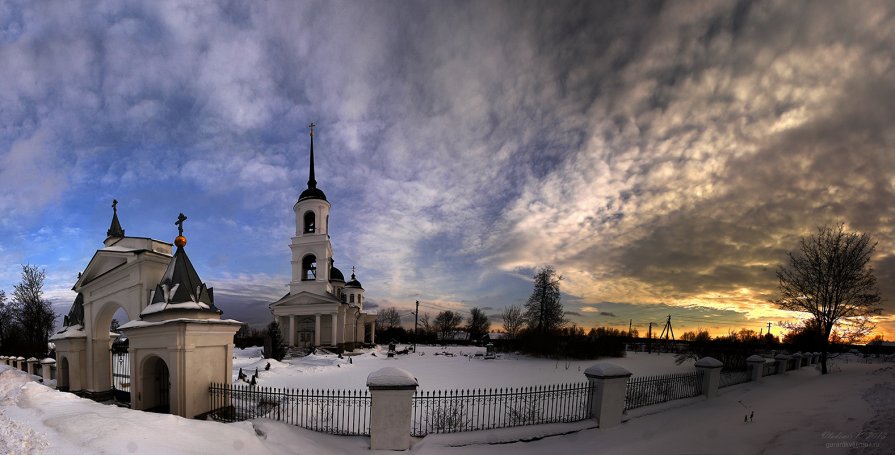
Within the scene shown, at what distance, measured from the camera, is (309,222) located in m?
40.3

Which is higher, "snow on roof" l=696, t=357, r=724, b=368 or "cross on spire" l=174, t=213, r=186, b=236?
"cross on spire" l=174, t=213, r=186, b=236

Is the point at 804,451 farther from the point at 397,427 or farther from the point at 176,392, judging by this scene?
the point at 176,392

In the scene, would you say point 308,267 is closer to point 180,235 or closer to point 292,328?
point 292,328

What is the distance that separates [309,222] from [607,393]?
120 ft

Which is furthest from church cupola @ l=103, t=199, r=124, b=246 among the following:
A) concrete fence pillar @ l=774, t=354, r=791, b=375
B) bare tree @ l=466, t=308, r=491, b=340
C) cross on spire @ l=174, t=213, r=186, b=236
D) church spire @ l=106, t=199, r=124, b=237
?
bare tree @ l=466, t=308, r=491, b=340

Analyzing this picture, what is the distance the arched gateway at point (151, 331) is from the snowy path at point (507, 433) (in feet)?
6.76

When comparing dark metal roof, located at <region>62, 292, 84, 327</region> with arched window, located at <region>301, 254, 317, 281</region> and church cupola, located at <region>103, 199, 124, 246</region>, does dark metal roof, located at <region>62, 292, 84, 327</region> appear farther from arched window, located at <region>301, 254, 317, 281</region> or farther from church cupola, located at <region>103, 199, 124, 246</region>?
arched window, located at <region>301, 254, 317, 281</region>

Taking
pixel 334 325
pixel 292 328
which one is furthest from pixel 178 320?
pixel 292 328

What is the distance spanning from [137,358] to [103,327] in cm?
762

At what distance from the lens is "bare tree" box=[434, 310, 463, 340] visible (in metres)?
89.0

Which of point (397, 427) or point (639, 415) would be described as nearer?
point (397, 427)

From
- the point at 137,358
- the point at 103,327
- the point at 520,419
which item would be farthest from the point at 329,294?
the point at 520,419

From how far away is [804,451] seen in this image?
6.23 m

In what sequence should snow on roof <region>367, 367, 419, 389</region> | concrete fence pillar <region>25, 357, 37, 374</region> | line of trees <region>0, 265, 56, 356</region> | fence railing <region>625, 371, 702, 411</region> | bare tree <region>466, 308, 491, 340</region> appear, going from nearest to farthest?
snow on roof <region>367, 367, 419, 389</region> < fence railing <region>625, 371, 702, 411</region> < concrete fence pillar <region>25, 357, 37, 374</region> < line of trees <region>0, 265, 56, 356</region> < bare tree <region>466, 308, 491, 340</region>
